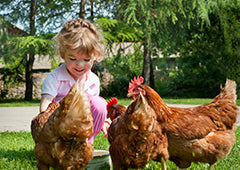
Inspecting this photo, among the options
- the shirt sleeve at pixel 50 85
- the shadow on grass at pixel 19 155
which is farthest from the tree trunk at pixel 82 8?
the shirt sleeve at pixel 50 85

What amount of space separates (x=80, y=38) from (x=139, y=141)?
1.19 metres

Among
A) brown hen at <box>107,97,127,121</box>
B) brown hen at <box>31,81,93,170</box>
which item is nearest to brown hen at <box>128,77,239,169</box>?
brown hen at <box>107,97,127,121</box>

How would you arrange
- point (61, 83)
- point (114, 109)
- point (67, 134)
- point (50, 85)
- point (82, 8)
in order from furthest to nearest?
point (82, 8) < point (114, 109) < point (61, 83) < point (50, 85) < point (67, 134)

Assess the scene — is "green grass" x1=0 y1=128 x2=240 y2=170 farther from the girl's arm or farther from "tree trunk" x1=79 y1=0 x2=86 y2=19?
"tree trunk" x1=79 y1=0 x2=86 y2=19

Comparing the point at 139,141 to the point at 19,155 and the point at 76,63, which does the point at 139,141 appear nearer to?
the point at 76,63

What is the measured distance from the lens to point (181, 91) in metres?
13.9

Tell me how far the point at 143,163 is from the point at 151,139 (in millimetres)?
237

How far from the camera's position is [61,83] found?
276cm

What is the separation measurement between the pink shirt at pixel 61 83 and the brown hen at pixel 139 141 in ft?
2.87

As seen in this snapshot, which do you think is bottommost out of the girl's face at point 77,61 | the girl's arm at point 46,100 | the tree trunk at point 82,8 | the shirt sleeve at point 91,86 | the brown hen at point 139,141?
the brown hen at point 139,141

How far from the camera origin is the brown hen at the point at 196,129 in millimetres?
2232

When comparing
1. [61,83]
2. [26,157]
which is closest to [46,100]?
[61,83]

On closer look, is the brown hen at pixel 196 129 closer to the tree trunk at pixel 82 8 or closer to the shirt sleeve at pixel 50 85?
the shirt sleeve at pixel 50 85

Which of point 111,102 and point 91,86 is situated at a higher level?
point 91,86
